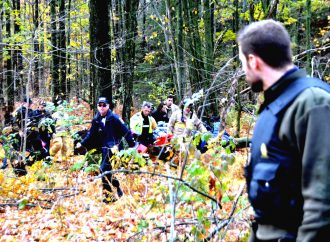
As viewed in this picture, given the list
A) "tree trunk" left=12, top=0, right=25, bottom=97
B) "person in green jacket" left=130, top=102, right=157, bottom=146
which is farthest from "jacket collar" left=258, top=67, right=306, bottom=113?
"tree trunk" left=12, top=0, right=25, bottom=97

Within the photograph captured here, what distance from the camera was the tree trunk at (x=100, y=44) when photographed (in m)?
9.59

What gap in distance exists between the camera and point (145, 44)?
2700 cm

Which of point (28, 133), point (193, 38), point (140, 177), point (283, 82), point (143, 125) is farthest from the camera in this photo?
point (193, 38)

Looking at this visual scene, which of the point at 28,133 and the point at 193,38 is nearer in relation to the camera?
the point at 28,133

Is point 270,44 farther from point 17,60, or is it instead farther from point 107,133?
point 17,60

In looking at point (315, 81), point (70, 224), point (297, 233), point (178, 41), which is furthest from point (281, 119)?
point (178, 41)

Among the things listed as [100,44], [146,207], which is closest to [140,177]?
[146,207]

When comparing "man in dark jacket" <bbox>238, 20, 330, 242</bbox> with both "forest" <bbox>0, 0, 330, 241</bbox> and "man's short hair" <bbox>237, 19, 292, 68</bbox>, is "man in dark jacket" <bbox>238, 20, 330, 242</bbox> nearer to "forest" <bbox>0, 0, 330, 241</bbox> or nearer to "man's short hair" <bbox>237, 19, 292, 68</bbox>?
"man's short hair" <bbox>237, 19, 292, 68</bbox>

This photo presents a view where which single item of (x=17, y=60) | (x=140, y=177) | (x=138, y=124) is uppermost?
(x=17, y=60)

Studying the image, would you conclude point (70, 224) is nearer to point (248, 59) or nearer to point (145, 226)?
point (145, 226)

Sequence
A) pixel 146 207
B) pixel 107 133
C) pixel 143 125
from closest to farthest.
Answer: pixel 146 207
pixel 107 133
pixel 143 125

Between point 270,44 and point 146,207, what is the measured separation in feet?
12.6

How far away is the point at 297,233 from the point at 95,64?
834 cm

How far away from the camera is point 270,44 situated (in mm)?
1942
